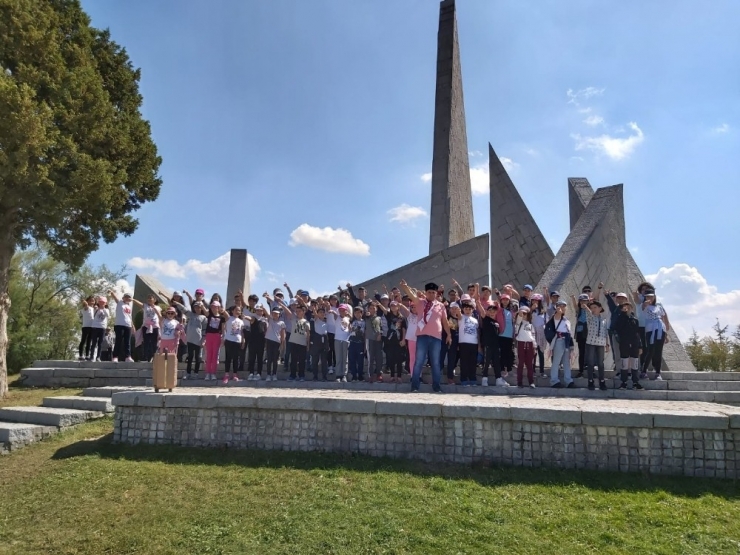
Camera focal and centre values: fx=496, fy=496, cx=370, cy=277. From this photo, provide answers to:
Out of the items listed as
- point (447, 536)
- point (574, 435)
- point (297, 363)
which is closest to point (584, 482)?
point (574, 435)

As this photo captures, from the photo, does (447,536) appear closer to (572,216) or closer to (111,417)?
(111,417)

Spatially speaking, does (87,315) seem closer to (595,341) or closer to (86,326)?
(86,326)

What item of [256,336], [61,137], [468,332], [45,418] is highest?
[61,137]

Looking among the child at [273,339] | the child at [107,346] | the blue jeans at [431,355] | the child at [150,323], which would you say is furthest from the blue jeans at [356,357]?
the child at [107,346]

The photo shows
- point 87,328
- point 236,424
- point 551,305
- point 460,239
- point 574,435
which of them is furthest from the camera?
point 460,239

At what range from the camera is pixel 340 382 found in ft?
31.1

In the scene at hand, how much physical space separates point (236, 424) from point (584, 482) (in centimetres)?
427

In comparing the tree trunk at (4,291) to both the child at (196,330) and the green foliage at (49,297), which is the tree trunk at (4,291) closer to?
the child at (196,330)

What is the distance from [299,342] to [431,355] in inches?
117

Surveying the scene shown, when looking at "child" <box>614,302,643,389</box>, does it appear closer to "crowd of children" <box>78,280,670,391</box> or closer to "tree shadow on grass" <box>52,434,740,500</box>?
"crowd of children" <box>78,280,670,391</box>

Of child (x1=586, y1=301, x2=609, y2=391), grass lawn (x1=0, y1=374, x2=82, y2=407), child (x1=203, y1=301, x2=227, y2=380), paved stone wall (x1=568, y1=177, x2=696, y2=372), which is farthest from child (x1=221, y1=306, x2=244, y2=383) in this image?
paved stone wall (x1=568, y1=177, x2=696, y2=372)

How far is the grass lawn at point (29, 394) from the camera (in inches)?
393

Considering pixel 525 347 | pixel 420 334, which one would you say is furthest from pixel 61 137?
pixel 525 347

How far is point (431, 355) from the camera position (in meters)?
8.22
